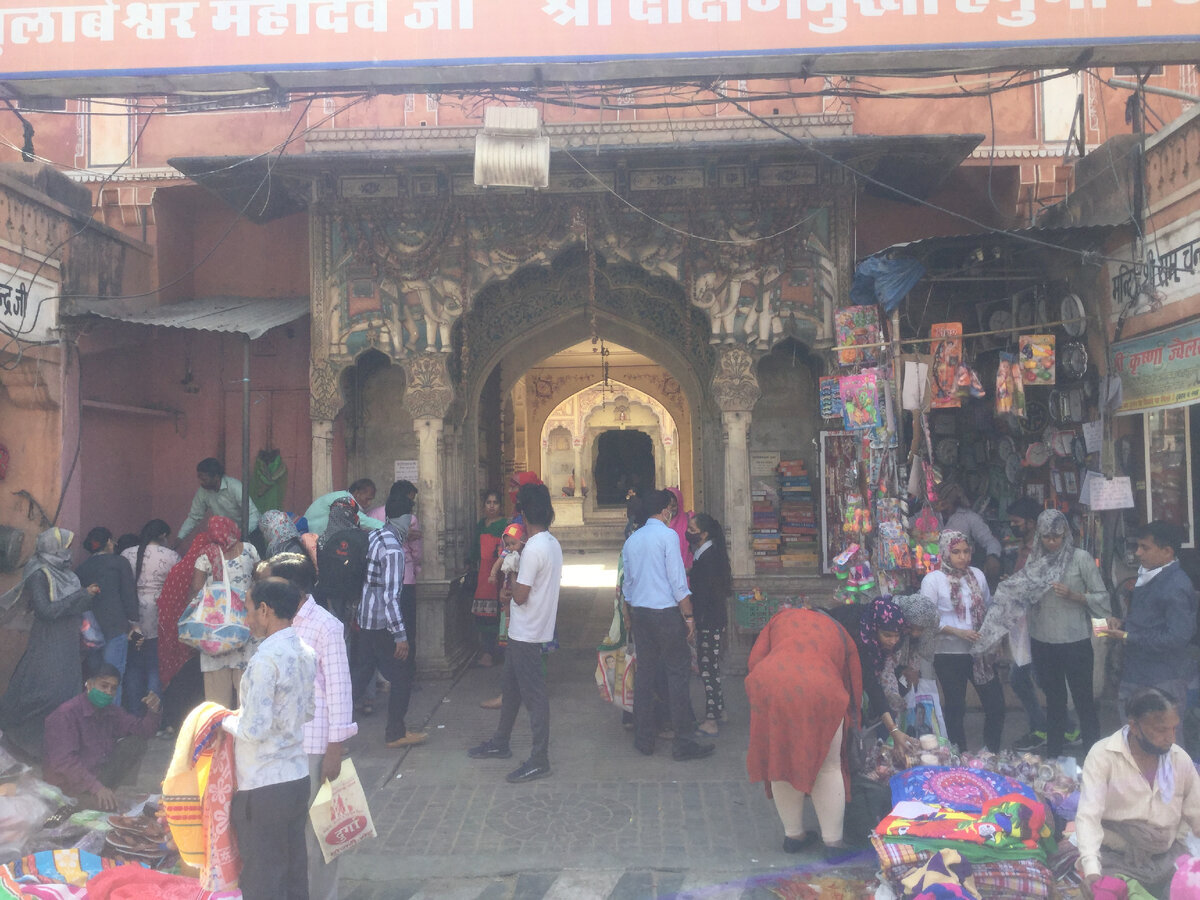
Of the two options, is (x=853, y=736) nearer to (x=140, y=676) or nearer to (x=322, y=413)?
(x=140, y=676)

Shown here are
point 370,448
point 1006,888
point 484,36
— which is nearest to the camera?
point 1006,888

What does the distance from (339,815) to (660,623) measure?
255 cm

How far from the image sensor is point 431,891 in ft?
13.3

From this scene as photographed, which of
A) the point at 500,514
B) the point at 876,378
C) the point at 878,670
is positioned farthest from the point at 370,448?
the point at 878,670

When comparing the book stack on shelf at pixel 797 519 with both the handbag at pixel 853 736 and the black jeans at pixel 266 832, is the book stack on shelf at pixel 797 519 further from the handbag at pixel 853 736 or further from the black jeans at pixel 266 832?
the black jeans at pixel 266 832

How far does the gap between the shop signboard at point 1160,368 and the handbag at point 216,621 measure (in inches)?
238

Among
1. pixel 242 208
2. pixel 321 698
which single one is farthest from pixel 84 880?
pixel 242 208

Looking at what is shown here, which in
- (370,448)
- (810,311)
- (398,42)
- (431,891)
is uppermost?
(398,42)

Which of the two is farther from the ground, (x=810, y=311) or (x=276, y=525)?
(x=810, y=311)

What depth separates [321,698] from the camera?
11.7ft

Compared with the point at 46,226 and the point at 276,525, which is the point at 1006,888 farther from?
the point at 46,226

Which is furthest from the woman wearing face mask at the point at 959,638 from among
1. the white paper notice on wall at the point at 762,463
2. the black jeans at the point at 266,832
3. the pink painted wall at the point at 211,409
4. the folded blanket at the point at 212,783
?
the pink painted wall at the point at 211,409

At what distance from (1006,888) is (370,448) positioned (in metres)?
6.70

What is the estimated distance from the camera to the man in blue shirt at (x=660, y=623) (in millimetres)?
5574
